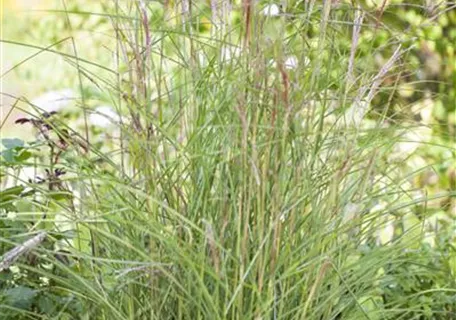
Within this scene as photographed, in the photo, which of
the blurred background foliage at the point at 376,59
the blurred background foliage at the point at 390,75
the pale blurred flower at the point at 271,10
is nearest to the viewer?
the pale blurred flower at the point at 271,10

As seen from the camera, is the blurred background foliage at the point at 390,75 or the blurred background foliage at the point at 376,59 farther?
the blurred background foliage at the point at 376,59

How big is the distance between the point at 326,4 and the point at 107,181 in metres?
0.56

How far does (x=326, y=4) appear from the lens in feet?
6.64

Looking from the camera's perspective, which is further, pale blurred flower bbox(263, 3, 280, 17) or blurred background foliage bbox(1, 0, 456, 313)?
blurred background foliage bbox(1, 0, 456, 313)

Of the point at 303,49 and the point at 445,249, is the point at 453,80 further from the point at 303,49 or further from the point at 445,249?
the point at 303,49

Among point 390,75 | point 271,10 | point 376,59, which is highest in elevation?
point 271,10

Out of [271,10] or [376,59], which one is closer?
[271,10]

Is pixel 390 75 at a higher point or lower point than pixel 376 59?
higher

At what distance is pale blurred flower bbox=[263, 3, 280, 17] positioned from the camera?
2.12 m

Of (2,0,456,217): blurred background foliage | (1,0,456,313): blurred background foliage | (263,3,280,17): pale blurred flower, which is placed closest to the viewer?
(263,3,280,17): pale blurred flower

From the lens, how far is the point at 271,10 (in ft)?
7.19

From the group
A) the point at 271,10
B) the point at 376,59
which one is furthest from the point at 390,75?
the point at 376,59

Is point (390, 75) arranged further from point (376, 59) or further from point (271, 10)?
point (376, 59)

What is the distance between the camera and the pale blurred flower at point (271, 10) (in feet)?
6.95
